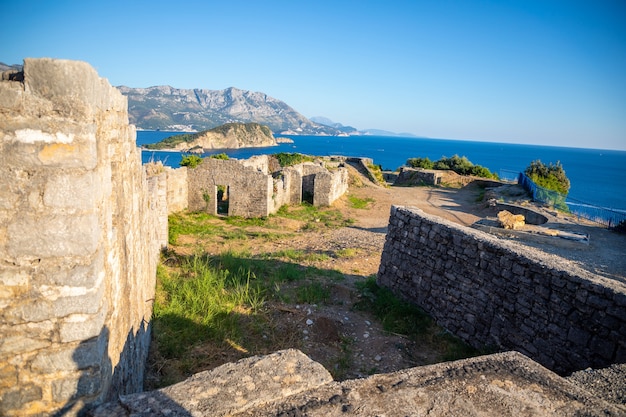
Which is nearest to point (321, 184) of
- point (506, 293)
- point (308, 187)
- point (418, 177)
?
point (308, 187)

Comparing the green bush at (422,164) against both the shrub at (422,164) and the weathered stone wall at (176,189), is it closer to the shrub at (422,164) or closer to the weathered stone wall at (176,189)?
the shrub at (422,164)

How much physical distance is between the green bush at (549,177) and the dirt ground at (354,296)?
28.1 ft

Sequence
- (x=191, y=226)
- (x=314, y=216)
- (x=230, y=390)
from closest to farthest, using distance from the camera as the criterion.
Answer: (x=230, y=390) < (x=191, y=226) < (x=314, y=216)

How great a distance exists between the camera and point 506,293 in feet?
17.9

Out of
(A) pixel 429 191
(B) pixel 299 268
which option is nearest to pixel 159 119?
(A) pixel 429 191

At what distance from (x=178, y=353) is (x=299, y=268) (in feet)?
14.8

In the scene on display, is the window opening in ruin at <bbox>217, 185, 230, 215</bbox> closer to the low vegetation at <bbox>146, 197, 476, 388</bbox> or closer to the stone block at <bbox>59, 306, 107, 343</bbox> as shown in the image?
the low vegetation at <bbox>146, 197, 476, 388</bbox>

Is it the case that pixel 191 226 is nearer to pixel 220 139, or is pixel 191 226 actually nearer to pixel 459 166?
pixel 459 166

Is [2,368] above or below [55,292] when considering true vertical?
below

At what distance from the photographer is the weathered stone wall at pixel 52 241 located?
6.81ft

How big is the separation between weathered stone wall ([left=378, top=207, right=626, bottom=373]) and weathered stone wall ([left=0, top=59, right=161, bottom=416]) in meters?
5.13

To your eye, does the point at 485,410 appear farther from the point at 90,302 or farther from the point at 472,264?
the point at 472,264

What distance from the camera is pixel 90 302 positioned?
227 centimetres

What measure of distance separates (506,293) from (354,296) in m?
3.02
